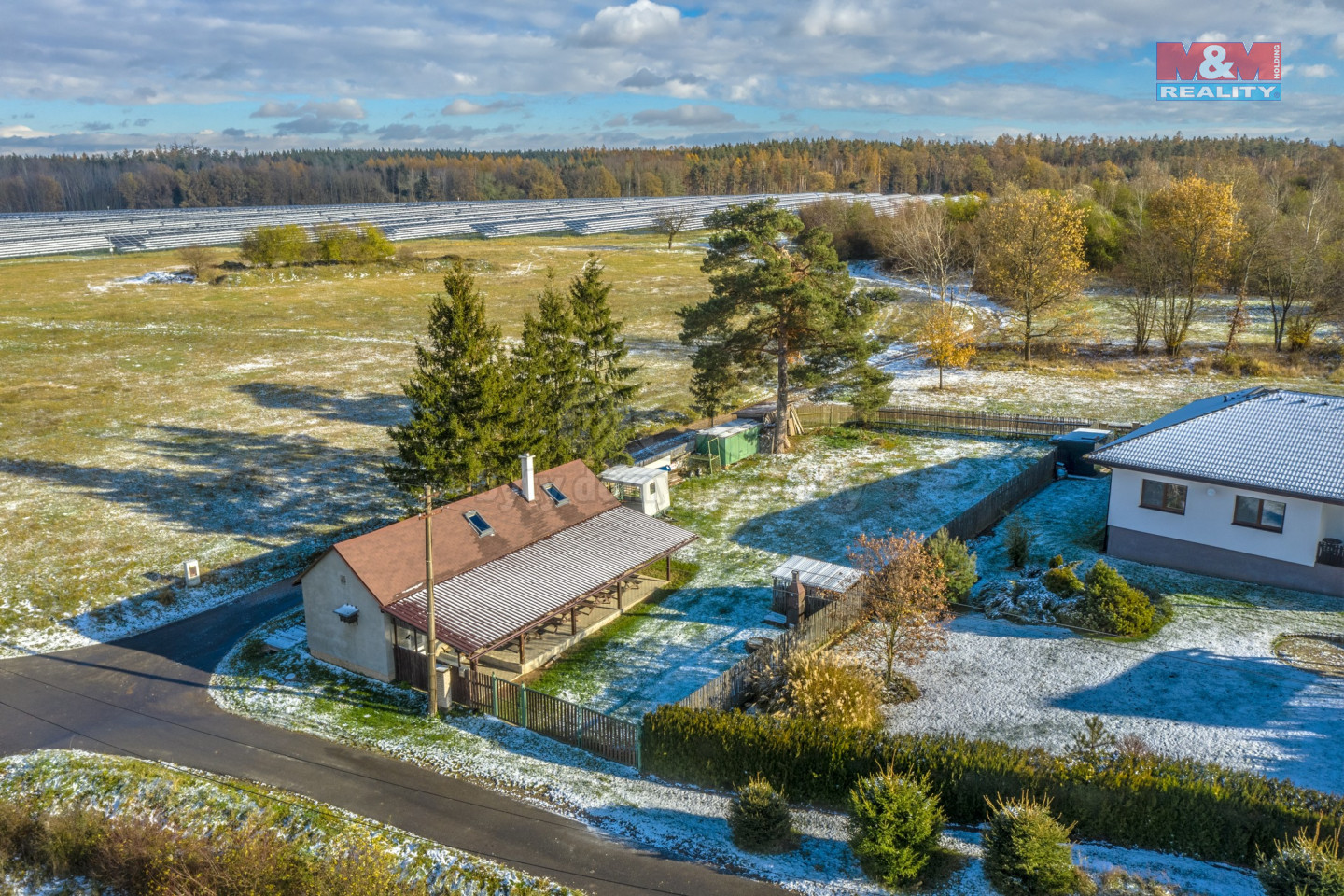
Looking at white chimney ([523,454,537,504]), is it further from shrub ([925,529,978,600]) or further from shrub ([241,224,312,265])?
shrub ([241,224,312,265])

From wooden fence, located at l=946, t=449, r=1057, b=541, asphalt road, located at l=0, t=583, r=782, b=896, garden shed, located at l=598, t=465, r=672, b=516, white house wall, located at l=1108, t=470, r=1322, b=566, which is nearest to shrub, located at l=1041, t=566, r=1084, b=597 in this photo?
white house wall, located at l=1108, t=470, r=1322, b=566

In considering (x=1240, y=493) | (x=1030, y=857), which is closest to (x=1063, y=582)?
(x=1240, y=493)

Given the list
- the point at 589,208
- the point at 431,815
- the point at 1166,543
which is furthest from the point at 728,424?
the point at 589,208

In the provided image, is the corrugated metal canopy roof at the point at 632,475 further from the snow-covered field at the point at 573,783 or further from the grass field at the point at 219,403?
the snow-covered field at the point at 573,783

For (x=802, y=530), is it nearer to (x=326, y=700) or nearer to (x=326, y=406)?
(x=326, y=700)

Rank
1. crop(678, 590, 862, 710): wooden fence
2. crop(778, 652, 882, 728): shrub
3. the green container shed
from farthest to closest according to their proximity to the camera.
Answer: the green container shed → crop(678, 590, 862, 710): wooden fence → crop(778, 652, 882, 728): shrub

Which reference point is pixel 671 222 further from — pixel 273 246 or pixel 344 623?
pixel 344 623

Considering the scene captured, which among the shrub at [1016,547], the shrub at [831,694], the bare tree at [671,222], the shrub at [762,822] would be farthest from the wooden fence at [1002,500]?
the bare tree at [671,222]
